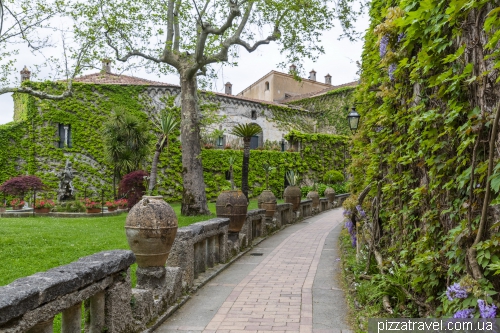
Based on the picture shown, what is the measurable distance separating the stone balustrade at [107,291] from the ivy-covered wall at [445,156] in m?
2.37

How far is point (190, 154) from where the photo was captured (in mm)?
13703

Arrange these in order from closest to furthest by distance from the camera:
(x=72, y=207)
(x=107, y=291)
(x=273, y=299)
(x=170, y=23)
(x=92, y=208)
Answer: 1. (x=107, y=291)
2. (x=273, y=299)
3. (x=170, y=23)
4. (x=92, y=208)
5. (x=72, y=207)

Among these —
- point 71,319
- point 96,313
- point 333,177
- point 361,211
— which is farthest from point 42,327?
point 333,177

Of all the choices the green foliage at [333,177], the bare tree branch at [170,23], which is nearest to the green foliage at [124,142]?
the bare tree branch at [170,23]

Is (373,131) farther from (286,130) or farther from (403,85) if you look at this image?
(286,130)

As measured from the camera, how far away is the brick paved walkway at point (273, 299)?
4398mm

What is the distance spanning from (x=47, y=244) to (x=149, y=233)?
15.0 ft

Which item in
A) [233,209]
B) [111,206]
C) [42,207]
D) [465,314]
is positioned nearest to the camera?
[465,314]

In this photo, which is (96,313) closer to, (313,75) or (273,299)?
(273,299)

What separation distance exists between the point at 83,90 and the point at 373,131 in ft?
63.8

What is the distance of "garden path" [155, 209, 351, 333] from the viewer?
4426 mm

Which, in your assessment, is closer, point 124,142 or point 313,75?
point 124,142

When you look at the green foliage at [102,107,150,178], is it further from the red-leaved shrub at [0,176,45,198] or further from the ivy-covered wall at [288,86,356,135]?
the ivy-covered wall at [288,86,356,135]

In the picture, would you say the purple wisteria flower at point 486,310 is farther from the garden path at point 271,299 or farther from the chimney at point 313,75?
the chimney at point 313,75
